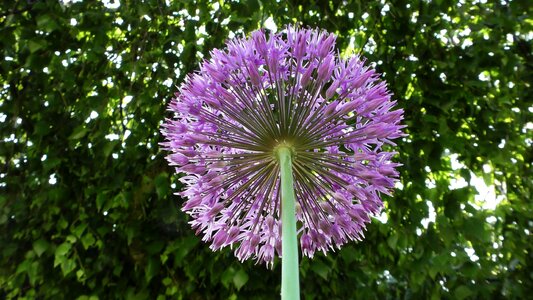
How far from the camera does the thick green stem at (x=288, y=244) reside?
62 centimetres

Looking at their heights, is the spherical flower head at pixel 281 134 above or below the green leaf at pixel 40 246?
below

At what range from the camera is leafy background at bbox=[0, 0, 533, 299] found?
7.16 feet

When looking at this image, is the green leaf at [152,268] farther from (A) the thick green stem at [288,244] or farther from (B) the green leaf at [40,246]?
(A) the thick green stem at [288,244]

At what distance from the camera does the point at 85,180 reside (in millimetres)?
2348

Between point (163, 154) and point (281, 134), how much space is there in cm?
155

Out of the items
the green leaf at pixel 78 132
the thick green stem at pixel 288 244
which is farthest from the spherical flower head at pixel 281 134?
the green leaf at pixel 78 132

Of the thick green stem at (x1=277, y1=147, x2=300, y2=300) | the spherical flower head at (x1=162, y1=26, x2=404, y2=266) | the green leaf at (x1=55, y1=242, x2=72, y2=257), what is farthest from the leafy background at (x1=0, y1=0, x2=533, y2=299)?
the thick green stem at (x1=277, y1=147, x2=300, y2=300)

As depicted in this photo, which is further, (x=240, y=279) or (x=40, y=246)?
(x=40, y=246)

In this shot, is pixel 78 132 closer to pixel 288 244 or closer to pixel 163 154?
pixel 163 154

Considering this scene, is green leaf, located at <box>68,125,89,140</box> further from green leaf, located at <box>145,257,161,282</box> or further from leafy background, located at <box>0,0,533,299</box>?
green leaf, located at <box>145,257,161,282</box>

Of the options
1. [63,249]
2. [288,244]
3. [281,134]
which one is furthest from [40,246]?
[288,244]

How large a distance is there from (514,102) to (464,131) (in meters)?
0.35

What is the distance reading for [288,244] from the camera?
0.67 m

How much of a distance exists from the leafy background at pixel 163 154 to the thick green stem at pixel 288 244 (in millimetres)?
1367
